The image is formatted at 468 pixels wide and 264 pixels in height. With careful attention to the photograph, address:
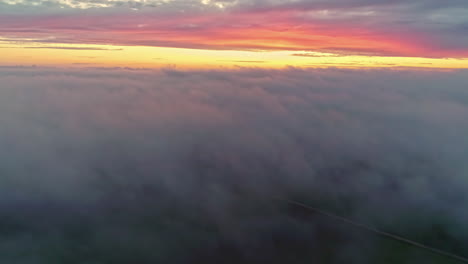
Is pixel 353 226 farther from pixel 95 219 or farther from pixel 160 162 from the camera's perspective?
pixel 160 162

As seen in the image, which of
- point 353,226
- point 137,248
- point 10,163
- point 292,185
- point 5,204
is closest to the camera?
point 137,248

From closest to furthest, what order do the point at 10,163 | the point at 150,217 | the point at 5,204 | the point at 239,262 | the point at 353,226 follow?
the point at 239,262, the point at 353,226, the point at 150,217, the point at 5,204, the point at 10,163

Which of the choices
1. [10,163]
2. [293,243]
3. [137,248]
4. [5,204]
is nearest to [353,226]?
[293,243]

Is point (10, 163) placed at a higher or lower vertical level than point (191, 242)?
lower

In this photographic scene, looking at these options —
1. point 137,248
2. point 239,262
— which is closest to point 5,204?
point 137,248

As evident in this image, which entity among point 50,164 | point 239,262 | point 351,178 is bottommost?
point 50,164

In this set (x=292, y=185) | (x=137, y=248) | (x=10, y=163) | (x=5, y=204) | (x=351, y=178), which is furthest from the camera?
(x=10, y=163)

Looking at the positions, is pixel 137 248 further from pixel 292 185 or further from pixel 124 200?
pixel 292 185

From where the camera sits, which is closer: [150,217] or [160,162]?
[150,217]

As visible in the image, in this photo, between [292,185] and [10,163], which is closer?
[292,185]
